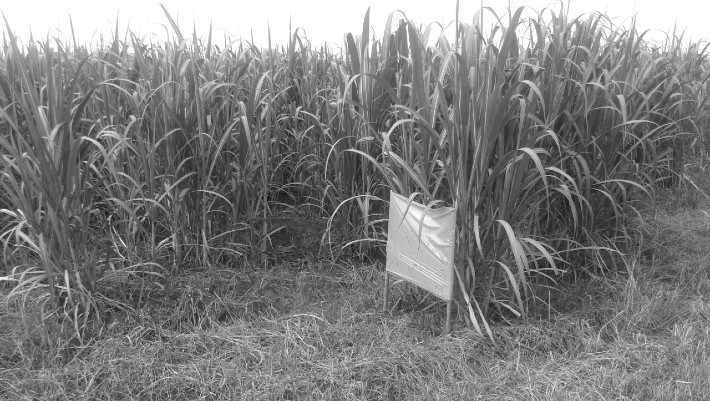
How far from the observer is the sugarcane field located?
1.92 meters

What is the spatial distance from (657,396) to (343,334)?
0.97 m

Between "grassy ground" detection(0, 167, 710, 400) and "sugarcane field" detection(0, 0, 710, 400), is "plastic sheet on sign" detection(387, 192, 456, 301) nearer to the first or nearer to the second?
"sugarcane field" detection(0, 0, 710, 400)

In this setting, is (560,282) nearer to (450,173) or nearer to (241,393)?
(450,173)

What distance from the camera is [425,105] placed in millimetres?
2061

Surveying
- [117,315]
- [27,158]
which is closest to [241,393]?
[117,315]

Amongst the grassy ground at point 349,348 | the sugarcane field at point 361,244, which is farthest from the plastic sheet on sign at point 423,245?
the grassy ground at point 349,348

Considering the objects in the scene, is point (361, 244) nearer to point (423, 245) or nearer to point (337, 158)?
point (337, 158)

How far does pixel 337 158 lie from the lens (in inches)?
104

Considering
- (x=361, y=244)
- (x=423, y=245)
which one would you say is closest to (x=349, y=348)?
(x=423, y=245)

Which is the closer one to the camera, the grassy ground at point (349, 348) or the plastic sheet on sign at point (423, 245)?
the grassy ground at point (349, 348)

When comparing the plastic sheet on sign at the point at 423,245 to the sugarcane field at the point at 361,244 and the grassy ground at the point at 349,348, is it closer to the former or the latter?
the sugarcane field at the point at 361,244

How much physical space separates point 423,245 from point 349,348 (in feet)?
1.34

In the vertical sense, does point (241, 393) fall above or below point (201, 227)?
below

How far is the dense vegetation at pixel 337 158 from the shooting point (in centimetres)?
197
